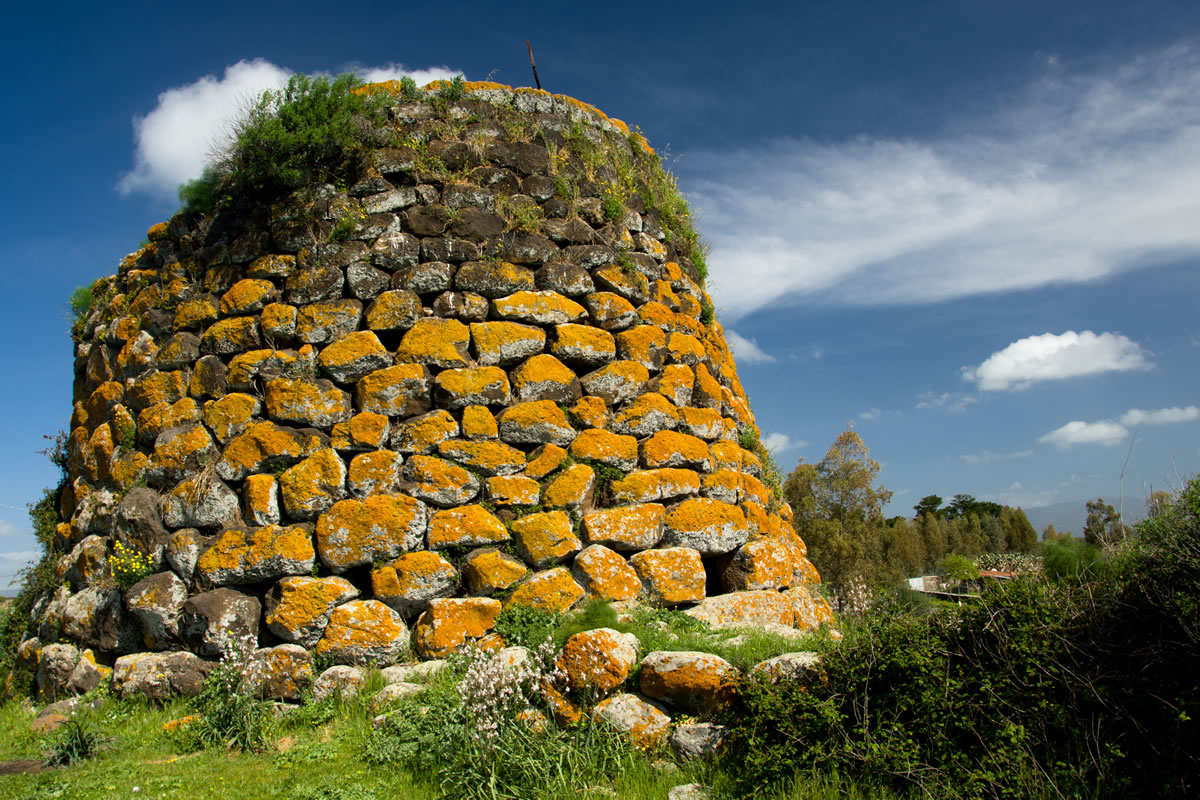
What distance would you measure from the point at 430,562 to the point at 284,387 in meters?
2.45

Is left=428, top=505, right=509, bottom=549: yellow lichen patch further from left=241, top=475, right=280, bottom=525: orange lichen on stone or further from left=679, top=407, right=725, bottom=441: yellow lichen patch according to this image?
left=679, top=407, right=725, bottom=441: yellow lichen patch

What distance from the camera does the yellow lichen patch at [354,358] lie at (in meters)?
7.48

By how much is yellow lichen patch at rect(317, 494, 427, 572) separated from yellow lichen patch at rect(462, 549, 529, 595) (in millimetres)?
572

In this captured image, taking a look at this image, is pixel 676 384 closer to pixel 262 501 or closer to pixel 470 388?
pixel 470 388

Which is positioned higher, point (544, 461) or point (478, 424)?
point (478, 424)

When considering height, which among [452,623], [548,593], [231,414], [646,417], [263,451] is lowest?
[452,623]

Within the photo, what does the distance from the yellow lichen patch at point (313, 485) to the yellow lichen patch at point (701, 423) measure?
3569 mm

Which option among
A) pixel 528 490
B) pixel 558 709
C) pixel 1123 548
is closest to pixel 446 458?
pixel 528 490

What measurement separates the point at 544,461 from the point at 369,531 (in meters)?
1.75

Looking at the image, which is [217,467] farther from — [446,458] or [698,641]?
[698,641]

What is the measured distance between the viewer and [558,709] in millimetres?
5133

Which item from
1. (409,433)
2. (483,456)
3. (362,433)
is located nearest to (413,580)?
(483,456)

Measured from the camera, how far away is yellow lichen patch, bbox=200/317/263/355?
796 cm

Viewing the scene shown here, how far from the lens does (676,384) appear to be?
827 centimetres
